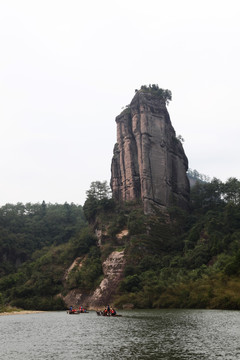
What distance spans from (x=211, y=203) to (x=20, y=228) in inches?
2178

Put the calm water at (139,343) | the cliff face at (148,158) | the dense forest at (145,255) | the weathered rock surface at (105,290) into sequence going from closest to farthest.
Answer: the calm water at (139,343), the dense forest at (145,255), the weathered rock surface at (105,290), the cliff face at (148,158)

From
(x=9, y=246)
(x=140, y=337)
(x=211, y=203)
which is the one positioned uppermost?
(x=211, y=203)

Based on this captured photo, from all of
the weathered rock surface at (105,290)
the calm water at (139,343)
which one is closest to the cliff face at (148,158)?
the weathered rock surface at (105,290)

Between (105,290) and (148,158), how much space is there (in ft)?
105

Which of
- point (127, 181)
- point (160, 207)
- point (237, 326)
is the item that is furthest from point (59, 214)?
point (237, 326)

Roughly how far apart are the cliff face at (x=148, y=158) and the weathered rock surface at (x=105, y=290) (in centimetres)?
1483

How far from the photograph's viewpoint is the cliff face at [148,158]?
84.3m

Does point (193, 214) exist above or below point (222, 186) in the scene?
below

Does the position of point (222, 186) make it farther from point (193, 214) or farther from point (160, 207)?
point (160, 207)

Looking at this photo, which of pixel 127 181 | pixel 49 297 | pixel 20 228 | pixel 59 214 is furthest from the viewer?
pixel 59 214

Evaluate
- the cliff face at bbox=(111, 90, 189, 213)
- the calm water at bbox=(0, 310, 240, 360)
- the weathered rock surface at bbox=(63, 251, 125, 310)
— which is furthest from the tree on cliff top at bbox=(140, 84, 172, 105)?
the calm water at bbox=(0, 310, 240, 360)

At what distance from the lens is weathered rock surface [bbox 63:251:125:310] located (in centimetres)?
6462

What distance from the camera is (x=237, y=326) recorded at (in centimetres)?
2673

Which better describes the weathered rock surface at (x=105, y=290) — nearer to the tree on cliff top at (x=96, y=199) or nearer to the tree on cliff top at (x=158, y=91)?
the tree on cliff top at (x=96, y=199)
